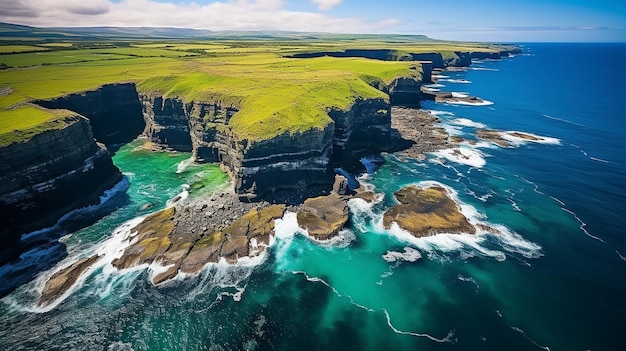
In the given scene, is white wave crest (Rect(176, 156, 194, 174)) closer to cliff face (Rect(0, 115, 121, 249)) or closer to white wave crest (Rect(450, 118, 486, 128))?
cliff face (Rect(0, 115, 121, 249))

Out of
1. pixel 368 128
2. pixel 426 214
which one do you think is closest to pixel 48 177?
pixel 426 214

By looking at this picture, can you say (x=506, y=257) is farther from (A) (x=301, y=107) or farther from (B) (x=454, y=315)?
(A) (x=301, y=107)

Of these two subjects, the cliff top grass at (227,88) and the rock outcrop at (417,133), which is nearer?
the cliff top grass at (227,88)

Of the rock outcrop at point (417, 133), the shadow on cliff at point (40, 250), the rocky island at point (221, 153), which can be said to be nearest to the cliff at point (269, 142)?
the rocky island at point (221, 153)

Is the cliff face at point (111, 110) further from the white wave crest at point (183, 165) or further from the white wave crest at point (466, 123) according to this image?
the white wave crest at point (466, 123)

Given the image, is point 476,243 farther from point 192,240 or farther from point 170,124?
point 170,124
